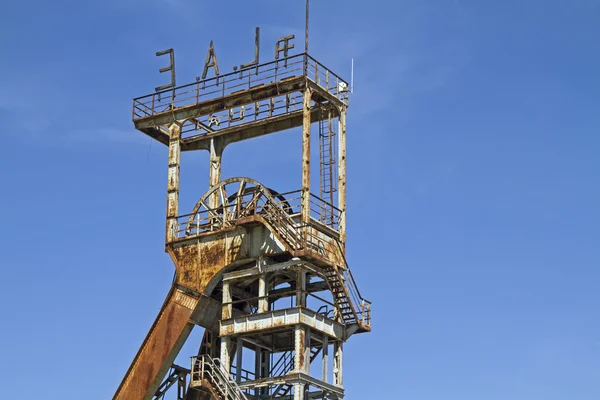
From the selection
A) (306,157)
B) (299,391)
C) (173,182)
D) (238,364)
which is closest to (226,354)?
(238,364)

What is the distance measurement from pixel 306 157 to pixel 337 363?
9.46 metres

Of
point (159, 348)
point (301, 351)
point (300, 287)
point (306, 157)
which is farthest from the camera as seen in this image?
point (159, 348)

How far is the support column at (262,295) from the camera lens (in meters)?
61.2

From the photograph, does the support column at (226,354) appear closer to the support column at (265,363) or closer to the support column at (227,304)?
the support column at (227,304)

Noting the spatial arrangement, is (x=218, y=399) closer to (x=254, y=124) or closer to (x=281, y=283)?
(x=281, y=283)

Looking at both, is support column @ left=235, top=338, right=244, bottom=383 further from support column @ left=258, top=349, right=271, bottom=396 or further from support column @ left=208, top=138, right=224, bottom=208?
support column @ left=208, top=138, right=224, bottom=208

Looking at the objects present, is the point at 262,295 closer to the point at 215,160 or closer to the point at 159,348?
the point at 159,348

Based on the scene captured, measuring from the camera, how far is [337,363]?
62.1 m

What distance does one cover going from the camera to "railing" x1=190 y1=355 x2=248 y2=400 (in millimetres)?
60312

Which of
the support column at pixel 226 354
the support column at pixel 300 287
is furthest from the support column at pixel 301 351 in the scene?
the support column at pixel 226 354

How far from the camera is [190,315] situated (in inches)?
2489

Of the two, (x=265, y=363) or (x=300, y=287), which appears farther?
(x=265, y=363)

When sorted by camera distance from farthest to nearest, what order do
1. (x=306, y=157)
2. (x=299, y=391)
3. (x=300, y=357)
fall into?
1. (x=306, y=157)
2. (x=300, y=357)
3. (x=299, y=391)

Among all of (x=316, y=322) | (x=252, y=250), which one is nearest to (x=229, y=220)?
(x=252, y=250)
